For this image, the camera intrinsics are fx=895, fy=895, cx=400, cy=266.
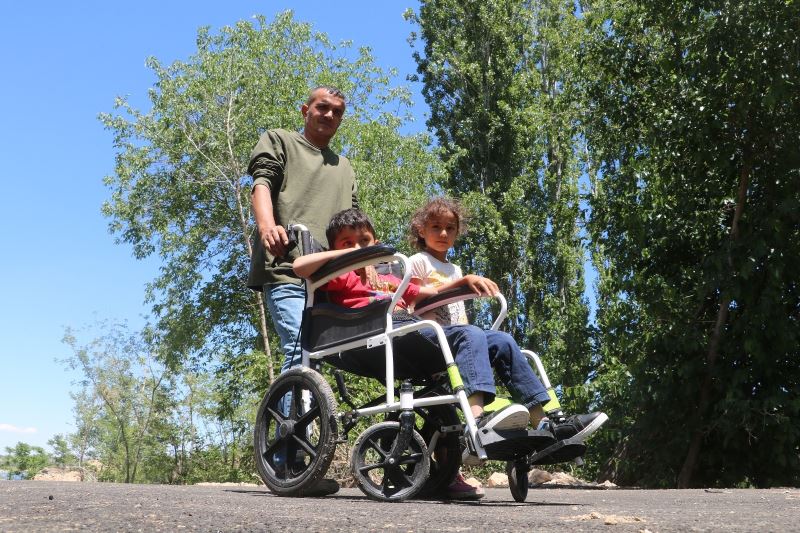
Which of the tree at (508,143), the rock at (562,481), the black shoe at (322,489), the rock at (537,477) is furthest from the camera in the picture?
the tree at (508,143)

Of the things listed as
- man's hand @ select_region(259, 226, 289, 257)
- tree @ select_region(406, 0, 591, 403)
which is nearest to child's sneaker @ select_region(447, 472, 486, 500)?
man's hand @ select_region(259, 226, 289, 257)

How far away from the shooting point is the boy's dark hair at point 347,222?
4285mm

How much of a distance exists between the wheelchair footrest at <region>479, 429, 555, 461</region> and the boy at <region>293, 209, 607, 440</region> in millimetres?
36

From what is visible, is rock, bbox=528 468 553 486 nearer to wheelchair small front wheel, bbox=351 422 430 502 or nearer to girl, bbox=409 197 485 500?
girl, bbox=409 197 485 500

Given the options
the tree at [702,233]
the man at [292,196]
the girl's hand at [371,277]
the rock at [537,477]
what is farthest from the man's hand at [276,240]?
the tree at [702,233]

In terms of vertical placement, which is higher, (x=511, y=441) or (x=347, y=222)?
(x=347, y=222)

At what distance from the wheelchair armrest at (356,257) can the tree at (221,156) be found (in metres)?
18.9

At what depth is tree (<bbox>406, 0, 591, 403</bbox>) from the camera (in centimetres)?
2308

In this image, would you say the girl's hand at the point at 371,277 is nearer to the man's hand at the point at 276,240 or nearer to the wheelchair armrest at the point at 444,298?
the wheelchair armrest at the point at 444,298

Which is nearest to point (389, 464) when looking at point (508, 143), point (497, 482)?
point (497, 482)

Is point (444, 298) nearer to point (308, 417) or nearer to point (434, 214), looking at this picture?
point (434, 214)

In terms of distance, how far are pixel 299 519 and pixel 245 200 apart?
23526mm

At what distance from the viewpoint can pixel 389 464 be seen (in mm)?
3879

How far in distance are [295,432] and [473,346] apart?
3.31 ft
